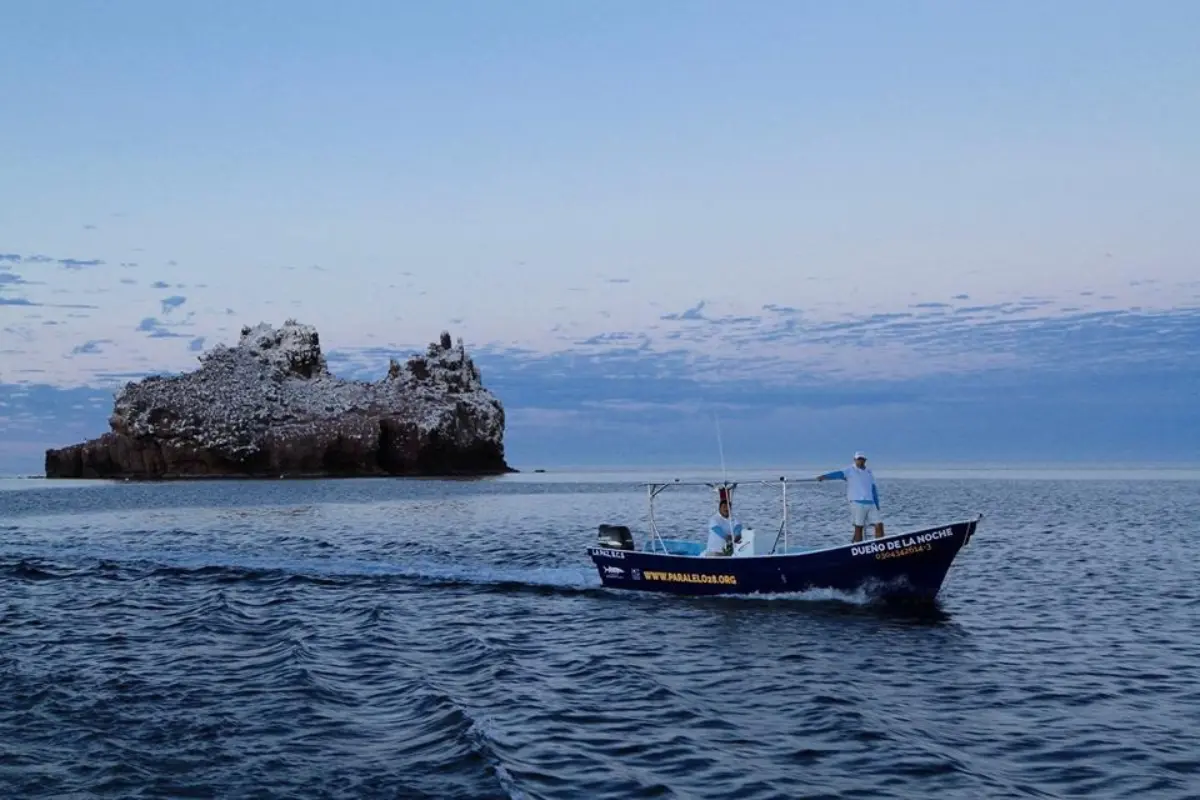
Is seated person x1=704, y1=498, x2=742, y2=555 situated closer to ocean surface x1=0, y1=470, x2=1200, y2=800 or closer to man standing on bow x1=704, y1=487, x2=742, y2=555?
man standing on bow x1=704, y1=487, x2=742, y2=555

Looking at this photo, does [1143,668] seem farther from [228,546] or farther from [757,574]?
[228,546]

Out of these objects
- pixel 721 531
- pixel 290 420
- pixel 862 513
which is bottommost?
pixel 721 531

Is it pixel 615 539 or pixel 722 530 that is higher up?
pixel 722 530

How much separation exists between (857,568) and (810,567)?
117 cm

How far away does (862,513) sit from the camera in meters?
26.5

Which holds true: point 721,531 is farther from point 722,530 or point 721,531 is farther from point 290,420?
point 290,420

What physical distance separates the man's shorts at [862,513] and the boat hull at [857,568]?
1363 mm

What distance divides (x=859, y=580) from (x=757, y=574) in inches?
103

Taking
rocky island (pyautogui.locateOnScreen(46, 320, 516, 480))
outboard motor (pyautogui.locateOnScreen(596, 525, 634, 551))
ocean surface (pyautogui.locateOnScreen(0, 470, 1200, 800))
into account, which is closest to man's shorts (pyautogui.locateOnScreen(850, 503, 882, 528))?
ocean surface (pyautogui.locateOnScreen(0, 470, 1200, 800))

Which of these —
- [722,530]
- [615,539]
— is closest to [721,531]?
[722,530]

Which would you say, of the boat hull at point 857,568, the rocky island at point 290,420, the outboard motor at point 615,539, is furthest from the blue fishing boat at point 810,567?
the rocky island at point 290,420

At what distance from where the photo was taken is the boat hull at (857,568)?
2494 centimetres

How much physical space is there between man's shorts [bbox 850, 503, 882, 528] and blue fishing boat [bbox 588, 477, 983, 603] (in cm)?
52

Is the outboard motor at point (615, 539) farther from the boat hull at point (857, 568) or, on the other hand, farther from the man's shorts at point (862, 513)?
the man's shorts at point (862, 513)
